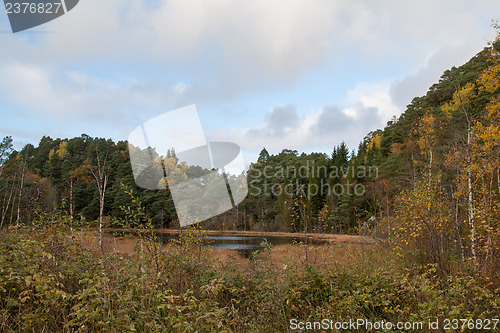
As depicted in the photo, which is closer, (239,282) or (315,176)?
(239,282)

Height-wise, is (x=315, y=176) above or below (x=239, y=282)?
above

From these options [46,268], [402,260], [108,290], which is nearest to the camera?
[108,290]

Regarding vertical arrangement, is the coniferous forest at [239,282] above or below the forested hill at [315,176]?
below

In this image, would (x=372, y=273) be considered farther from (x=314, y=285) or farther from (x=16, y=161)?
(x=16, y=161)

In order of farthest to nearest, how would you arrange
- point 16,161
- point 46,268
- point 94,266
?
1. point 16,161
2. point 94,266
3. point 46,268

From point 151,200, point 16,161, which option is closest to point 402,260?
point 16,161

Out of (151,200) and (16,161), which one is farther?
(151,200)

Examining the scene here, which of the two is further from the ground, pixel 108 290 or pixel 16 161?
pixel 16 161

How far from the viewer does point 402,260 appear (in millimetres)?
6613

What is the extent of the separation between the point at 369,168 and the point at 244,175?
28202mm

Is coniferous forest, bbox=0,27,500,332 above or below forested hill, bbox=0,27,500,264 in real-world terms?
below

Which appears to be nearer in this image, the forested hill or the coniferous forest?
the coniferous forest

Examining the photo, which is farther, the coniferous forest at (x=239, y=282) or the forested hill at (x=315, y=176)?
the forested hill at (x=315, y=176)

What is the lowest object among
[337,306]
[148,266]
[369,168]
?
[337,306]
